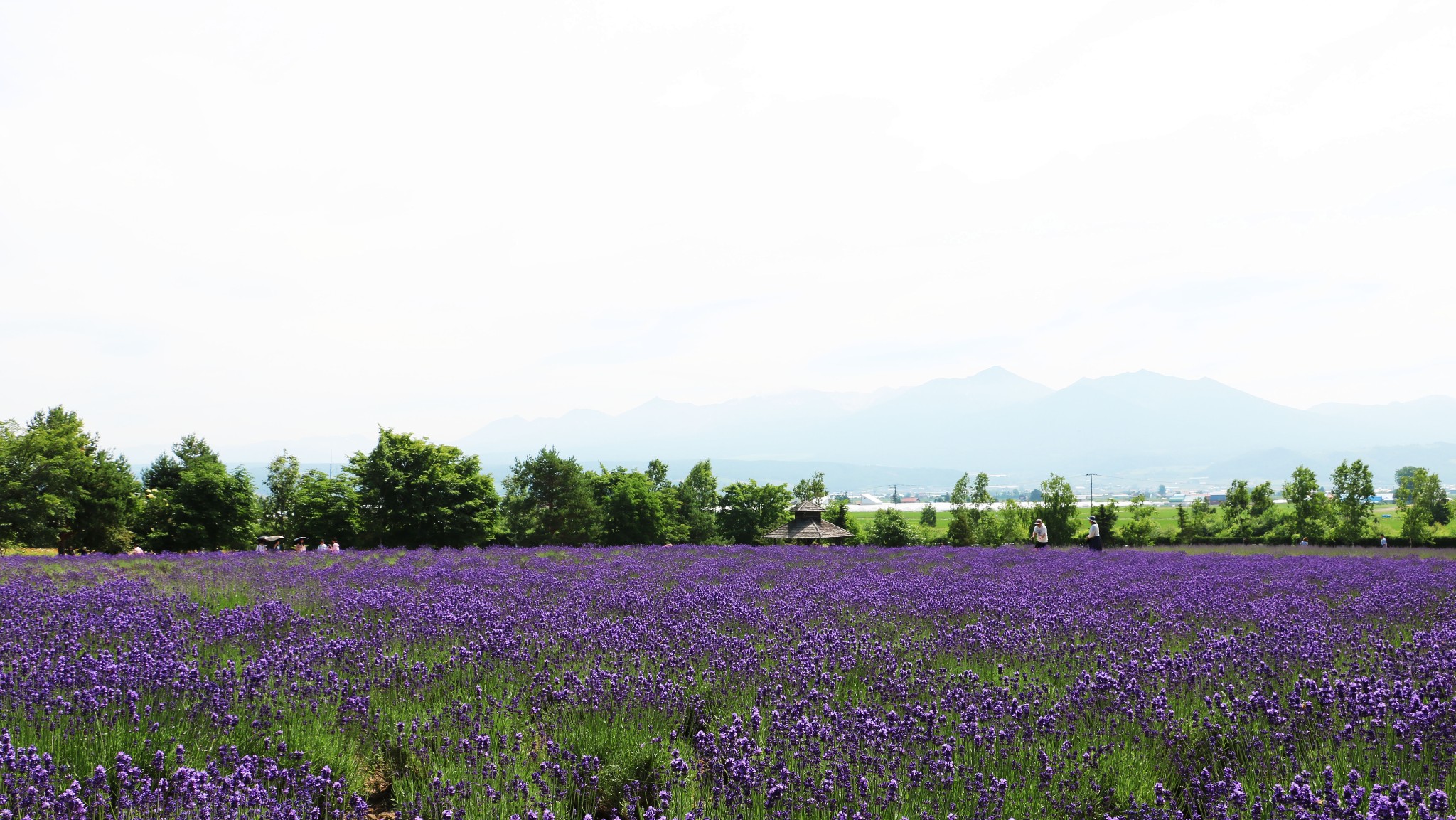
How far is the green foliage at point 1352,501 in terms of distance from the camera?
127 feet

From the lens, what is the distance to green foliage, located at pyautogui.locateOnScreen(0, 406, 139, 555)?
32344 millimetres

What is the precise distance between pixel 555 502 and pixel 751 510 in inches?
449

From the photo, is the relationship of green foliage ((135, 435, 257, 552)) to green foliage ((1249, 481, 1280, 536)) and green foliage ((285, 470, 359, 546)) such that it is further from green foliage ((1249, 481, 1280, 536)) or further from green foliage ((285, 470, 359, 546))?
green foliage ((1249, 481, 1280, 536))

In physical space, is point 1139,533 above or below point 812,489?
below

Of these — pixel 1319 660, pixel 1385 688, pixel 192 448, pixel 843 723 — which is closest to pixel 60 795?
pixel 843 723

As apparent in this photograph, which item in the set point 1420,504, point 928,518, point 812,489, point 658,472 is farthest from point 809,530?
point 928,518

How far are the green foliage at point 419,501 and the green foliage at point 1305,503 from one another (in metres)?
36.8

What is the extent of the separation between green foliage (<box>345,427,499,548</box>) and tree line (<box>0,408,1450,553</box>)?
6 centimetres

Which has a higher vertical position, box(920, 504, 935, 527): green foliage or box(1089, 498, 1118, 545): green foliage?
box(1089, 498, 1118, 545): green foliage

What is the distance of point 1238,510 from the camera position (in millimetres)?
50844

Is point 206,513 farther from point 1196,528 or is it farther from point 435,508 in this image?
point 1196,528

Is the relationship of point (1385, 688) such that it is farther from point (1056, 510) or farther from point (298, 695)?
point (1056, 510)

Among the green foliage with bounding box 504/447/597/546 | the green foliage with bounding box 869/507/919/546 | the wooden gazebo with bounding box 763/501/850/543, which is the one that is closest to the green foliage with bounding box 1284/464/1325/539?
the green foliage with bounding box 869/507/919/546

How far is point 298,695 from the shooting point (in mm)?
4672
